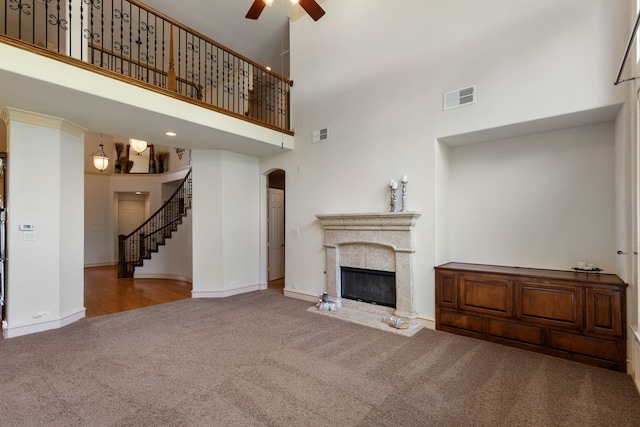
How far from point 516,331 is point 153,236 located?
860cm

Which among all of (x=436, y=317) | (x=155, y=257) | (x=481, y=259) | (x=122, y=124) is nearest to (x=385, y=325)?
(x=436, y=317)

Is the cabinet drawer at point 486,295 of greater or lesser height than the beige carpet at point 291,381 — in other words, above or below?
above

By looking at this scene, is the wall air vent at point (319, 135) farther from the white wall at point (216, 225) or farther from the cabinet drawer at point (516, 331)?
the cabinet drawer at point (516, 331)

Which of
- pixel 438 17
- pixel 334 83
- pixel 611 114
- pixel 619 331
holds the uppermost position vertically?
pixel 438 17

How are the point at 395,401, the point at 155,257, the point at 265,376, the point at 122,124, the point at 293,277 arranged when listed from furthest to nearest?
1. the point at 155,257
2. the point at 293,277
3. the point at 122,124
4. the point at 265,376
5. the point at 395,401

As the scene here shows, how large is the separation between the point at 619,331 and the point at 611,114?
222 cm

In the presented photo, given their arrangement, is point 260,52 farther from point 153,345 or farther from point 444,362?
point 444,362

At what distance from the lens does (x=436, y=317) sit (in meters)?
4.09

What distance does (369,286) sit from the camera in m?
4.83

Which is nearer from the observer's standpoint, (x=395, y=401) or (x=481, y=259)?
(x=395, y=401)

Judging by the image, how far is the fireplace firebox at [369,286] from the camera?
4.59m

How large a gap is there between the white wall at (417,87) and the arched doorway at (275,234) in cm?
120

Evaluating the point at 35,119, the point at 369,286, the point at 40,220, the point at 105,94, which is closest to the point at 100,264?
the point at 40,220

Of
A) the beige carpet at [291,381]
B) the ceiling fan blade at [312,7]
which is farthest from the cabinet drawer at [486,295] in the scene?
the ceiling fan blade at [312,7]
